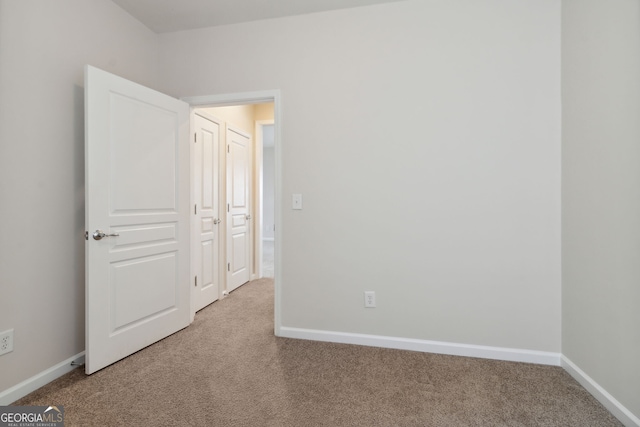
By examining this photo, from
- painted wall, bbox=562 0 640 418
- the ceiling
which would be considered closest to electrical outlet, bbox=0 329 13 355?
the ceiling

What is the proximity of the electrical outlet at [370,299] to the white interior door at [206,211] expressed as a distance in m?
1.77

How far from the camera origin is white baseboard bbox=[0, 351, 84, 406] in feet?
5.48

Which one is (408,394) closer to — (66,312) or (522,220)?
(522,220)

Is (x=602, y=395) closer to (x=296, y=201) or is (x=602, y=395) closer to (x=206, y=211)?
(x=296, y=201)

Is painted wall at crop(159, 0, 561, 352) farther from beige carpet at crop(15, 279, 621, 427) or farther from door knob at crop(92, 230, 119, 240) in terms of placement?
door knob at crop(92, 230, 119, 240)

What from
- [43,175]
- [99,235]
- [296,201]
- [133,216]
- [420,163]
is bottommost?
[99,235]

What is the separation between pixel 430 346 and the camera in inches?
90.6

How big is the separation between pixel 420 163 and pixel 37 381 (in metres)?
2.86

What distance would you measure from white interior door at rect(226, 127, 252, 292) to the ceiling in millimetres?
1339

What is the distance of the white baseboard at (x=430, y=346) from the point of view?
7.02 ft

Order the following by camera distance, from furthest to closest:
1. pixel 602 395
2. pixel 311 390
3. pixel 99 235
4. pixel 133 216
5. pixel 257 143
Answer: pixel 257 143
pixel 133 216
pixel 99 235
pixel 311 390
pixel 602 395

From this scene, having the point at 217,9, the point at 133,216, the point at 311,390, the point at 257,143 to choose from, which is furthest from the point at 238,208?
the point at 311,390

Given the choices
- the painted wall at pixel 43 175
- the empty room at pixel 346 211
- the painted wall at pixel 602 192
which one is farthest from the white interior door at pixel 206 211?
the painted wall at pixel 602 192

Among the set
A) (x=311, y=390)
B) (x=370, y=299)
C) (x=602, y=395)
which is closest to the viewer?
(x=602, y=395)
